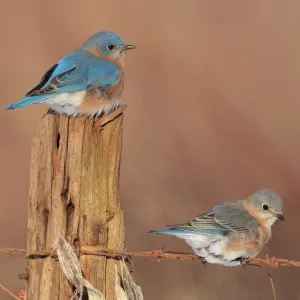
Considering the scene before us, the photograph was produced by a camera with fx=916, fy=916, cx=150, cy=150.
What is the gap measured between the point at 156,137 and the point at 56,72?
3.70 m

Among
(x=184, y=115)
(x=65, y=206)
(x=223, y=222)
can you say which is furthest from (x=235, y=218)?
(x=184, y=115)

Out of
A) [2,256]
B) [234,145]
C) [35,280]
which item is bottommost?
[35,280]

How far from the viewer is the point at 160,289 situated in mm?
8625

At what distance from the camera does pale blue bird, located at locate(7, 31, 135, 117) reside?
5688mm

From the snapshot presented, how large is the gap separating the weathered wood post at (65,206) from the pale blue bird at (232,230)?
0.82 m

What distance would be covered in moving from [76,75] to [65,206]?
164 centimetres

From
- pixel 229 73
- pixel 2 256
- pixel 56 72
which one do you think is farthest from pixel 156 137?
pixel 56 72

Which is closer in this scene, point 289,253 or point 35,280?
point 35,280

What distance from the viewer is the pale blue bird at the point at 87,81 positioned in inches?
224

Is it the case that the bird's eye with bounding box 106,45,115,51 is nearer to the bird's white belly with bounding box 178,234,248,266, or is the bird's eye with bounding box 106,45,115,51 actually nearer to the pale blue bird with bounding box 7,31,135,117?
the pale blue bird with bounding box 7,31,135,117

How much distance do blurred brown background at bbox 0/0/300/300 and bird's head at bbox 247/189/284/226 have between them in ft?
7.61

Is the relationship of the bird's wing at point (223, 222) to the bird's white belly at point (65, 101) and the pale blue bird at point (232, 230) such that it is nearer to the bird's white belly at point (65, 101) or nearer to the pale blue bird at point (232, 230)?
the pale blue bird at point (232, 230)

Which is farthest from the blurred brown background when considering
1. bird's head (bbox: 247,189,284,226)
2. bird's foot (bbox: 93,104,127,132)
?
bird's foot (bbox: 93,104,127,132)

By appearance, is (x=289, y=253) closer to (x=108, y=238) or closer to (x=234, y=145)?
(x=234, y=145)
